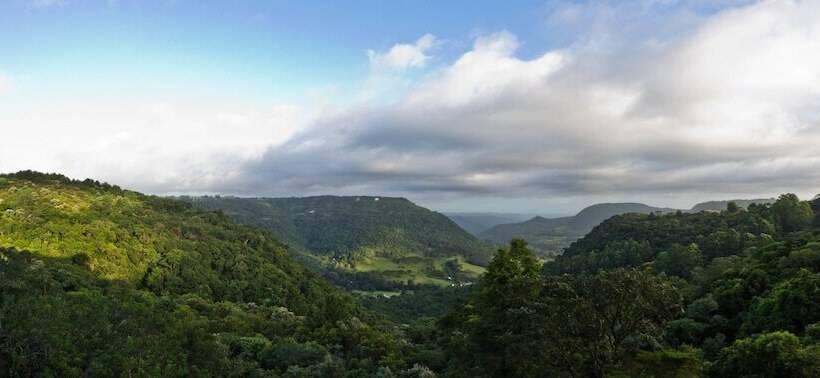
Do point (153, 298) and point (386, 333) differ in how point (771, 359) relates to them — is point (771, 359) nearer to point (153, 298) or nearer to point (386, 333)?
point (386, 333)

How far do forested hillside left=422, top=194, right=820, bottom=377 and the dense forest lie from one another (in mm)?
116

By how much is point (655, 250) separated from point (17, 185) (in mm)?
190373

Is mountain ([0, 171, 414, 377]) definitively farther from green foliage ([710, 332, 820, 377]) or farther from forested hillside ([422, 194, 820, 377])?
green foliage ([710, 332, 820, 377])

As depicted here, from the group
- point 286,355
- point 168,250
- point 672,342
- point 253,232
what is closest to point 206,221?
point 253,232

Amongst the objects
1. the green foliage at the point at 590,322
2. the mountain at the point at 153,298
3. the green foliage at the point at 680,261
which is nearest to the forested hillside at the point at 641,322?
the green foliage at the point at 590,322

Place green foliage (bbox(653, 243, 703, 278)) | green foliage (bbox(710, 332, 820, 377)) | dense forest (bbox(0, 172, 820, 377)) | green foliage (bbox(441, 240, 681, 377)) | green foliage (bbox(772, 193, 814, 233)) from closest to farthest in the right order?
1. green foliage (bbox(710, 332, 820, 377))
2. green foliage (bbox(441, 240, 681, 377))
3. dense forest (bbox(0, 172, 820, 377))
4. green foliage (bbox(653, 243, 703, 278))
5. green foliage (bbox(772, 193, 814, 233))

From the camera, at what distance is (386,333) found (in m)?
76.4

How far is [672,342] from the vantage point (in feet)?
165

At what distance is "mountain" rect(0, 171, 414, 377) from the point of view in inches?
1277

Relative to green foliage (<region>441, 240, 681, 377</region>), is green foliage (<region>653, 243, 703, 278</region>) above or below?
below

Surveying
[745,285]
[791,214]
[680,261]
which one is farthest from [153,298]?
[791,214]

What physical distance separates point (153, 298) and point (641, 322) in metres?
80.8

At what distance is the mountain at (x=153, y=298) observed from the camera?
32.4 metres

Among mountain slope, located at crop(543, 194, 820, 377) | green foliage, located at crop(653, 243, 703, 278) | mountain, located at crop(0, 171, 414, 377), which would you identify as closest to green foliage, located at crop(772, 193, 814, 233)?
mountain slope, located at crop(543, 194, 820, 377)
